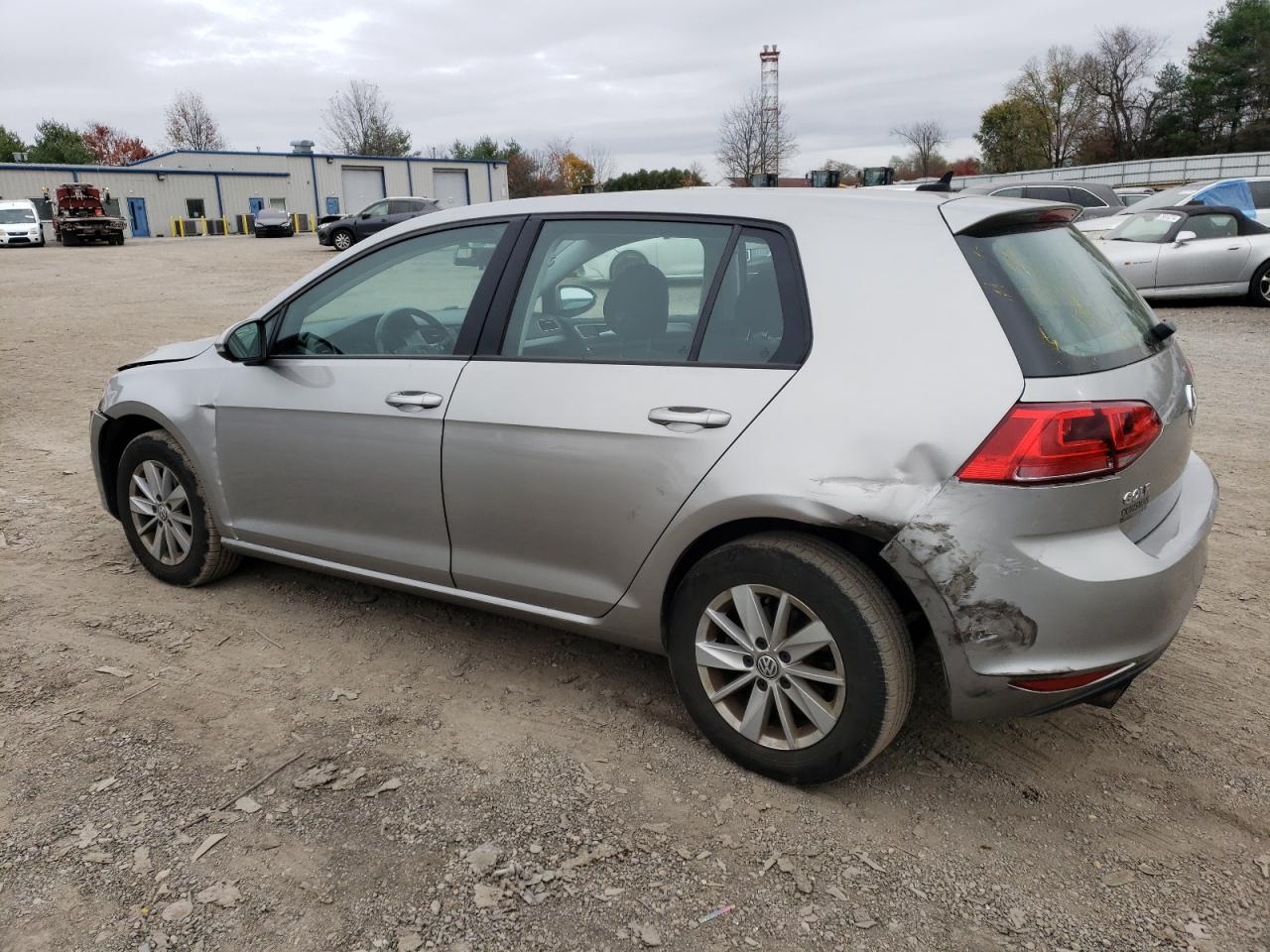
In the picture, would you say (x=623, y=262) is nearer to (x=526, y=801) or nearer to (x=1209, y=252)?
(x=526, y=801)

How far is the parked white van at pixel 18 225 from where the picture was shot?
108 feet

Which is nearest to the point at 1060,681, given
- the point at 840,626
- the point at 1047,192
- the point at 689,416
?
the point at 840,626

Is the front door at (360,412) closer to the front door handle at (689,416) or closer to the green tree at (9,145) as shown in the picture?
the front door handle at (689,416)

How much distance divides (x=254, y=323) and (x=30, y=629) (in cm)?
157

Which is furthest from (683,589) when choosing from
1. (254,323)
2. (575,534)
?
(254,323)

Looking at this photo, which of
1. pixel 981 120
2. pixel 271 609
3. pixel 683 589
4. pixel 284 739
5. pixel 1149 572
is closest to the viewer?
pixel 1149 572

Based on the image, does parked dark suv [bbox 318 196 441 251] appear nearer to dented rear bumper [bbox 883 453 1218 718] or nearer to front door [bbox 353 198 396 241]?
front door [bbox 353 198 396 241]

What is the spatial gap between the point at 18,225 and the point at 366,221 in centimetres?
1274

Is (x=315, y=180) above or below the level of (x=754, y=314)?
above

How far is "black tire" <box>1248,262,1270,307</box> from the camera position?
42.8 feet

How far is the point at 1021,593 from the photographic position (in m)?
2.41

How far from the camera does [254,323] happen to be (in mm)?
3838

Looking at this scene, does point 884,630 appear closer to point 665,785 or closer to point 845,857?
point 845,857

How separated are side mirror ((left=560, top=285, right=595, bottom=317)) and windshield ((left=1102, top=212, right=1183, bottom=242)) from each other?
1262cm
